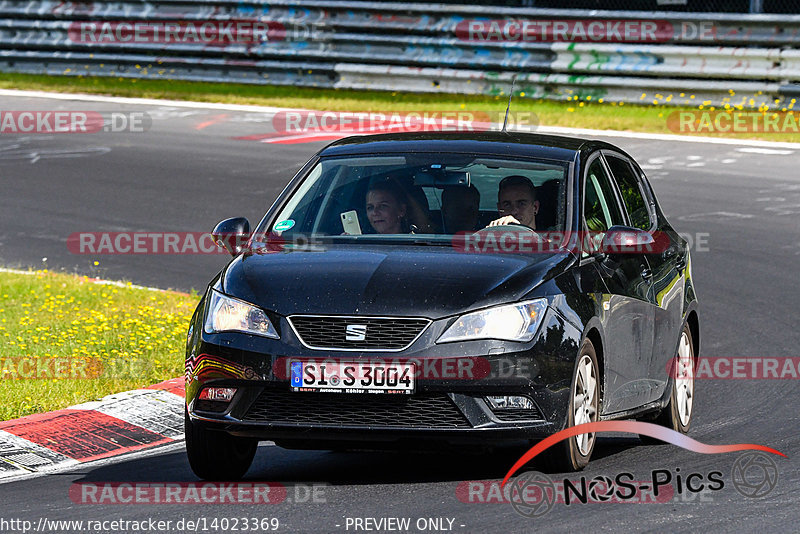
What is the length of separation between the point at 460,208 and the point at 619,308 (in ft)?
3.28

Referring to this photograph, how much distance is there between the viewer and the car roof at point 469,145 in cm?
797

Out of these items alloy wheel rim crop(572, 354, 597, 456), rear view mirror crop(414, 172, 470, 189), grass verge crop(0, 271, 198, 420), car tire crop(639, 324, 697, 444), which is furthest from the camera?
grass verge crop(0, 271, 198, 420)

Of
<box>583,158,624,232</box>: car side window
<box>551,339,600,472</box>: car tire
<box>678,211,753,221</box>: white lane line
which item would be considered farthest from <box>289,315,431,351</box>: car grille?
<box>678,211,753,221</box>: white lane line

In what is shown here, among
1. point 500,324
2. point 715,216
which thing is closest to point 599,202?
point 500,324

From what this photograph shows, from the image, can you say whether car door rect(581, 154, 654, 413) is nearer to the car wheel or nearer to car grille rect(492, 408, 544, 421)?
car grille rect(492, 408, 544, 421)

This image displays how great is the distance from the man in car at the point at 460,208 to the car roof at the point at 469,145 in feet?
0.70

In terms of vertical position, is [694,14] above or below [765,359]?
above

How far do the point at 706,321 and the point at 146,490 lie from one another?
19.6 feet

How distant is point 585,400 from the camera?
6.87 metres

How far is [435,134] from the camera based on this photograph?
27.7ft

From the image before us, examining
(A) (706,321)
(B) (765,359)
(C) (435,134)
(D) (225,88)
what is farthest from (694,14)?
(C) (435,134)

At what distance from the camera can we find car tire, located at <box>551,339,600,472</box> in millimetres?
6668

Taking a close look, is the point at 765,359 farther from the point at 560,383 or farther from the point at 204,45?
the point at 204,45

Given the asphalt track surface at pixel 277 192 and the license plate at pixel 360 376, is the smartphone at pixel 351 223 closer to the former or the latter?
the asphalt track surface at pixel 277 192
